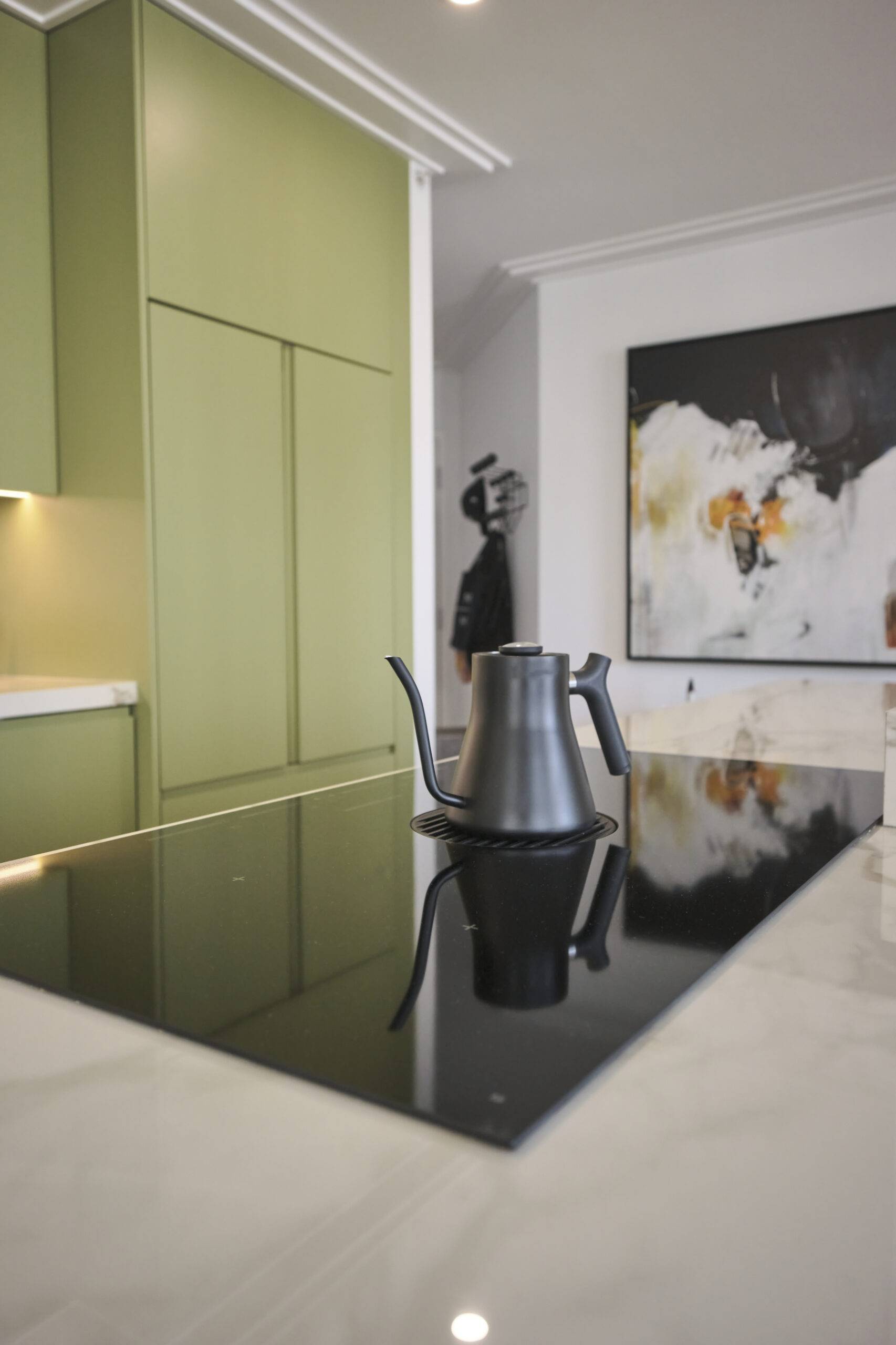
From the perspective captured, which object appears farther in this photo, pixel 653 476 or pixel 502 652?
pixel 653 476

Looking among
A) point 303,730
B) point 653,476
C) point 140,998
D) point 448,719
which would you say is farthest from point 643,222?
point 140,998

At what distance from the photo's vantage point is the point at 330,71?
276 cm

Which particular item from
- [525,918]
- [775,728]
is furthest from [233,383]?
[525,918]

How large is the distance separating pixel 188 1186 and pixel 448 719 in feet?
19.1

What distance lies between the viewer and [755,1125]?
0.43 meters

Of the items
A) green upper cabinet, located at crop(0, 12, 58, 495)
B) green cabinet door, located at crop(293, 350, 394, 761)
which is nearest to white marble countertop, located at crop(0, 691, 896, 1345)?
green upper cabinet, located at crop(0, 12, 58, 495)

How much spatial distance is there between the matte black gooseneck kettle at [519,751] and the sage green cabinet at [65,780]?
5.00 ft

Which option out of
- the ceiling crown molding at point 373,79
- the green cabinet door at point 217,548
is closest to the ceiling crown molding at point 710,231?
the ceiling crown molding at point 373,79

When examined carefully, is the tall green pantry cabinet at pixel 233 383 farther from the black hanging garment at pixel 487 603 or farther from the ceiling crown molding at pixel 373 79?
the black hanging garment at pixel 487 603

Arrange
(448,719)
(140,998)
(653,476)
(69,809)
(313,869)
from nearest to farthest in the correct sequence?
(140,998)
(313,869)
(69,809)
(653,476)
(448,719)

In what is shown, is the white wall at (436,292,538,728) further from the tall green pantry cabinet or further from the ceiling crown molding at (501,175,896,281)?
the tall green pantry cabinet

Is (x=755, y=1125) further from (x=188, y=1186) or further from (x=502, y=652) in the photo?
(x=502, y=652)

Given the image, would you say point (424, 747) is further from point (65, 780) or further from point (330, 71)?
point (330, 71)

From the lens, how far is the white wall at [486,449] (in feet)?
16.0
